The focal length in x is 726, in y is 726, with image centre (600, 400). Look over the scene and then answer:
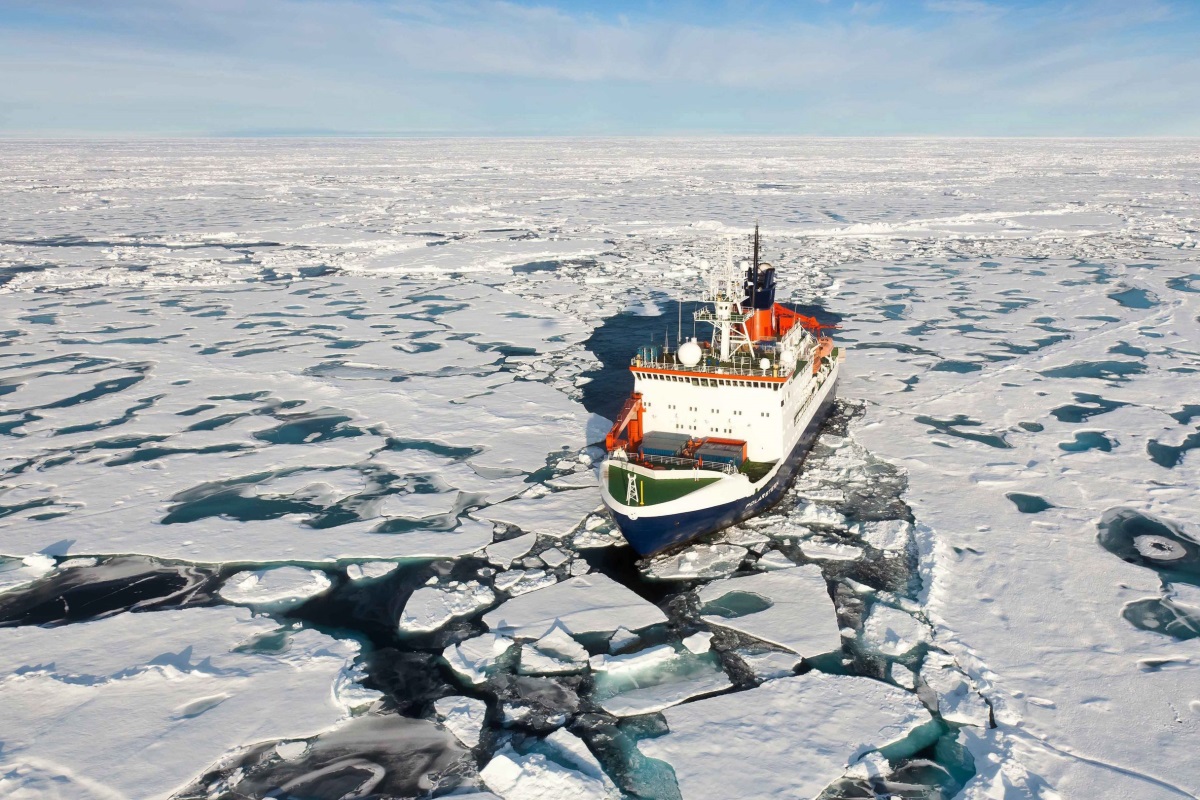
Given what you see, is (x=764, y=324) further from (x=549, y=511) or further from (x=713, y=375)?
(x=549, y=511)

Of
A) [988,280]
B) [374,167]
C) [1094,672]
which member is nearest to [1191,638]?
[1094,672]

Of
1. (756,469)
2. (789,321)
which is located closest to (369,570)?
(756,469)

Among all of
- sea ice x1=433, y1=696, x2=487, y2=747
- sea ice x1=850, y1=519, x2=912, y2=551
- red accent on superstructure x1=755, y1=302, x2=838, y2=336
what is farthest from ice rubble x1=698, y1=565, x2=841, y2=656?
red accent on superstructure x1=755, y1=302, x2=838, y2=336

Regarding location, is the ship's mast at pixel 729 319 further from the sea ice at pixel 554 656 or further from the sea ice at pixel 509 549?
the sea ice at pixel 554 656

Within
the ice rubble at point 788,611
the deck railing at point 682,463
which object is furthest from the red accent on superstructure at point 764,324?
the ice rubble at point 788,611

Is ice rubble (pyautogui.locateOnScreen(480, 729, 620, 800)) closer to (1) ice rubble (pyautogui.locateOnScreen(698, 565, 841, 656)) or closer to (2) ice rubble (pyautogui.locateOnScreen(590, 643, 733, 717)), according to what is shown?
(2) ice rubble (pyautogui.locateOnScreen(590, 643, 733, 717))

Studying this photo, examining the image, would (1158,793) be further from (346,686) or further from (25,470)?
(25,470)
